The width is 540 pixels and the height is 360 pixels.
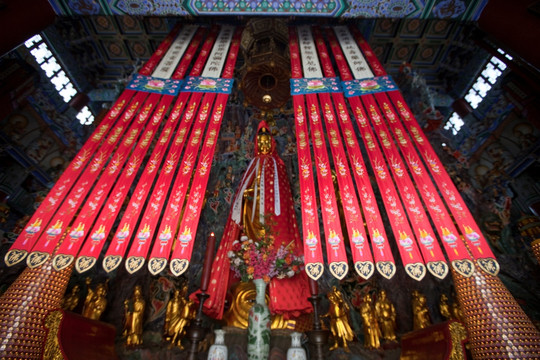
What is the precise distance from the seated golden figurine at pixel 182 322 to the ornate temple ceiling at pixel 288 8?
7463 millimetres

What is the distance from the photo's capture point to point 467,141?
27.0 feet

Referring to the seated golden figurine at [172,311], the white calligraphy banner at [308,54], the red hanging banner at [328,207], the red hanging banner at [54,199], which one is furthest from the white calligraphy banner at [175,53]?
the seated golden figurine at [172,311]

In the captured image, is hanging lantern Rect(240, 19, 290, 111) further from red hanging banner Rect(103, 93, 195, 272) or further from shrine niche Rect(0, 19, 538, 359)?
red hanging banner Rect(103, 93, 195, 272)

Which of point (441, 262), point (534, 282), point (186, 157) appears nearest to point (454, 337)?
point (441, 262)

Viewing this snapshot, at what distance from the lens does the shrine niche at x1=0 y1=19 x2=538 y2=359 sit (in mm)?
3500

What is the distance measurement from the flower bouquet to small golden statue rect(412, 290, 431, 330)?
7.36 ft

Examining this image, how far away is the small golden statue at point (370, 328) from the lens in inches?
163

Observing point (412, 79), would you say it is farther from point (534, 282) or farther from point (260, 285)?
point (260, 285)

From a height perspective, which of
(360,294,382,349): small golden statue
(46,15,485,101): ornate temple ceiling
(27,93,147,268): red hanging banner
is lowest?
(360,294,382,349): small golden statue

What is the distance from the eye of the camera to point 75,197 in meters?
4.19

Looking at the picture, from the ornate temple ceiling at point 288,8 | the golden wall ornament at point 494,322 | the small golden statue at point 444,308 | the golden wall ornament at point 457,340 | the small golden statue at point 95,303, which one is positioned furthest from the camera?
the ornate temple ceiling at point 288,8

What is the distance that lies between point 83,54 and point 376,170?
34.4 feet

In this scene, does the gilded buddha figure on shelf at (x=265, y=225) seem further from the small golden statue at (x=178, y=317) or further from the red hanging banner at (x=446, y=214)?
the red hanging banner at (x=446, y=214)

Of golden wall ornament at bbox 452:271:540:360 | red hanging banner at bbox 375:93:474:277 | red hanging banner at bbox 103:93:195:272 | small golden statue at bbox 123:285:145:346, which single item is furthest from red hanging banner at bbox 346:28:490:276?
small golden statue at bbox 123:285:145:346
